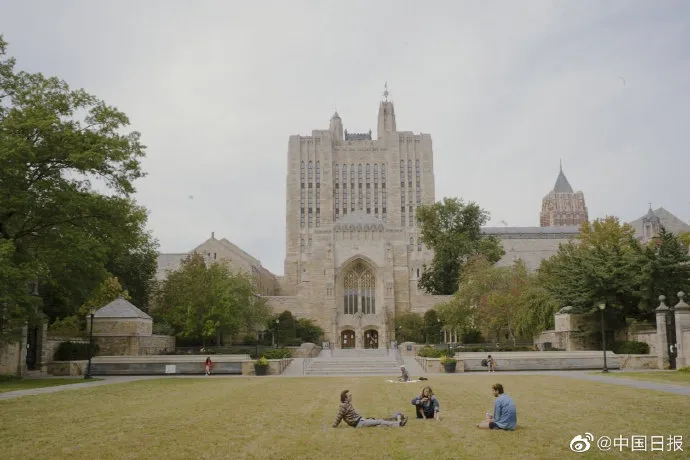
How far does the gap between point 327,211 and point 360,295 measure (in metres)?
32.6

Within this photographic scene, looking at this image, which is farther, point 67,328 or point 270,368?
point 67,328

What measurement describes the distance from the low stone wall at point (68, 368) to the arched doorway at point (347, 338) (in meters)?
36.5

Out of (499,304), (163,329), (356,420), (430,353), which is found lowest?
(356,420)

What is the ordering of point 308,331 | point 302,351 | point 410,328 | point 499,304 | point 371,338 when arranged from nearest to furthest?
1. point 302,351
2. point 499,304
3. point 410,328
4. point 308,331
5. point 371,338

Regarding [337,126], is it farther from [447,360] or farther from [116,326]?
[447,360]

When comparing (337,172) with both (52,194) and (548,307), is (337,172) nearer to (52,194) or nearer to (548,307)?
(548,307)

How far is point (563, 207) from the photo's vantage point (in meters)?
144

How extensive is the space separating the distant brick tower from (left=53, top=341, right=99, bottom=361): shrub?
120290 mm

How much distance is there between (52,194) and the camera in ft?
85.7

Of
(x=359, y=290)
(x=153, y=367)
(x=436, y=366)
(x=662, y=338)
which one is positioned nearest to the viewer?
(x=662, y=338)

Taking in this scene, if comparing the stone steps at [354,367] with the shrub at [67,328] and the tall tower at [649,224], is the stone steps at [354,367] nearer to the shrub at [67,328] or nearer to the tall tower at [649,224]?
the shrub at [67,328]

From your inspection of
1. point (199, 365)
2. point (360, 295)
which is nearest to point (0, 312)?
point (199, 365)

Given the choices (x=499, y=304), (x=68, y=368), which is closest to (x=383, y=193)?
(x=499, y=304)

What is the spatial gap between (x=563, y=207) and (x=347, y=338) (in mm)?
92928
